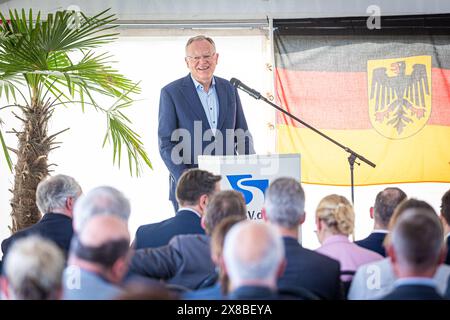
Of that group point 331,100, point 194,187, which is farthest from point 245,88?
point 331,100

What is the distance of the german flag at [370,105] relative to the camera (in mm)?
7926

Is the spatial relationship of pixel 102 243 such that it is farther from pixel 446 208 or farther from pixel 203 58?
pixel 203 58

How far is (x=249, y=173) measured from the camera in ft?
16.3

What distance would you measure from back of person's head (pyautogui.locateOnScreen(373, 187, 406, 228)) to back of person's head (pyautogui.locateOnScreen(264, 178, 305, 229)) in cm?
87

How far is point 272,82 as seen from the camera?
801cm

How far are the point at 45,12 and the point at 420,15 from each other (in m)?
3.34

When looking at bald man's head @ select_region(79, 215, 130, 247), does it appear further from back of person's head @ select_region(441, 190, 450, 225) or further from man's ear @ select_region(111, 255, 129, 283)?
back of person's head @ select_region(441, 190, 450, 225)

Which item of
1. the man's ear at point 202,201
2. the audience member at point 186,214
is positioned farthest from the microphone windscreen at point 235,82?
the man's ear at point 202,201

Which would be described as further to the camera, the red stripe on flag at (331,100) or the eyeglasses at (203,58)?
the red stripe on flag at (331,100)

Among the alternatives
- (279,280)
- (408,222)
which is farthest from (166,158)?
(408,222)

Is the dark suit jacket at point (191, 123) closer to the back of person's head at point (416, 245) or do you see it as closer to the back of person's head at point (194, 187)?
the back of person's head at point (194, 187)

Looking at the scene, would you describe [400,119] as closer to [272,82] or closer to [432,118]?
[432,118]

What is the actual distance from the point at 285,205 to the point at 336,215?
476mm

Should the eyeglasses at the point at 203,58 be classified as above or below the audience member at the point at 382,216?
above
